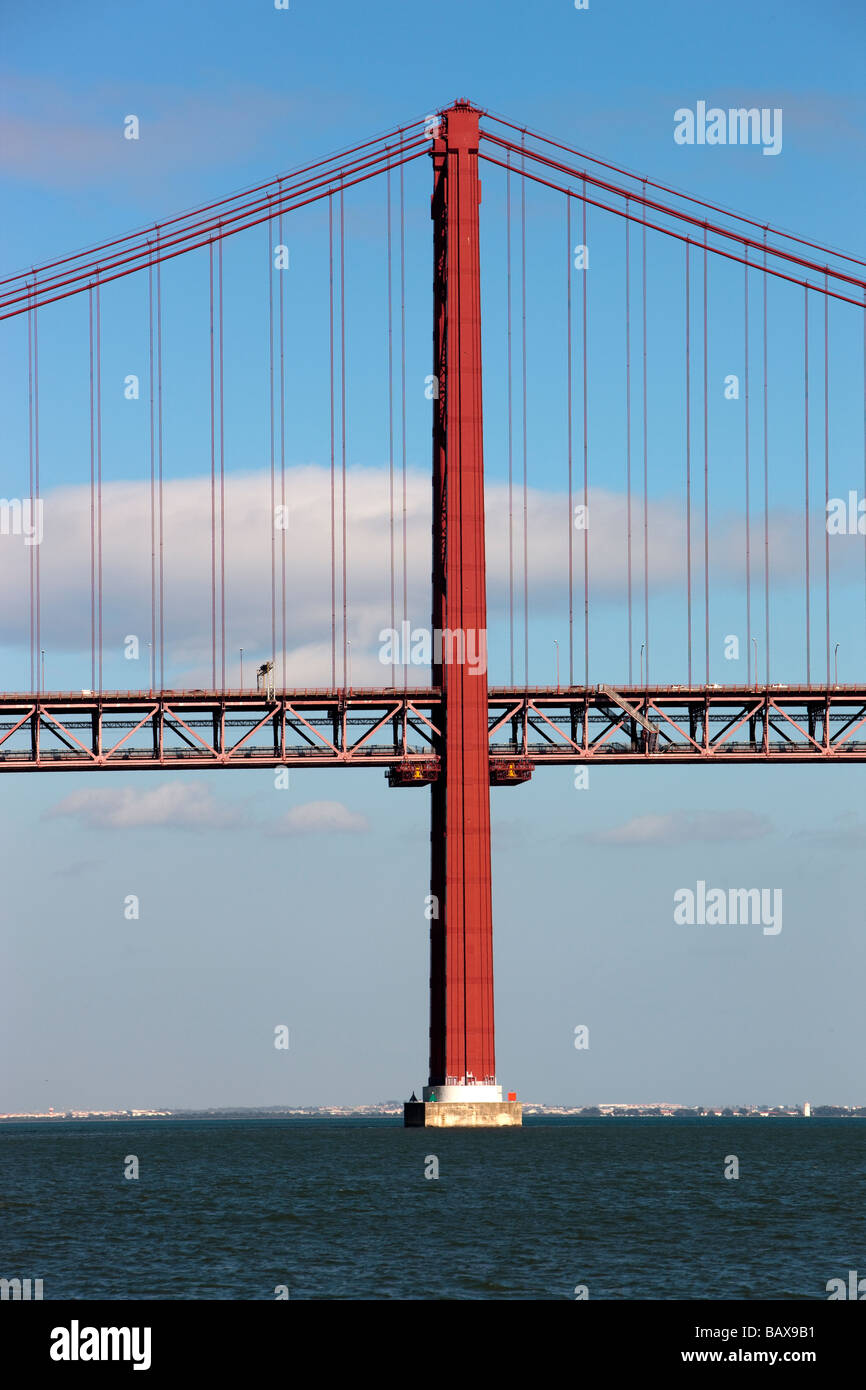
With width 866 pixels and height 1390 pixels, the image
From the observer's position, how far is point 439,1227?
1832 inches

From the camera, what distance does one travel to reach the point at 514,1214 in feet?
164

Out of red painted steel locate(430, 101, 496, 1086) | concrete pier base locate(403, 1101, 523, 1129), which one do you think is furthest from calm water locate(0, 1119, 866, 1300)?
red painted steel locate(430, 101, 496, 1086)

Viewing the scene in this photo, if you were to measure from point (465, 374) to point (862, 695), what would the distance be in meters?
23.0

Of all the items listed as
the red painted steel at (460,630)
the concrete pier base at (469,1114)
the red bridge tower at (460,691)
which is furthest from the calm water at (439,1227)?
the red painted steel at (460,630)

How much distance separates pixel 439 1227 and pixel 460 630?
134ft

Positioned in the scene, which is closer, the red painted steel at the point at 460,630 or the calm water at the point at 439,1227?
the calm water at the point at 439,1227

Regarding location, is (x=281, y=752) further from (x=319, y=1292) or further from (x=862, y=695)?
(x=319, y=1292)

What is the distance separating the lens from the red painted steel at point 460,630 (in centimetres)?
8300

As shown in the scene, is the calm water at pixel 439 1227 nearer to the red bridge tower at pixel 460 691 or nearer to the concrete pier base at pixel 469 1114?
the concrete pier base at pixel 469 1114

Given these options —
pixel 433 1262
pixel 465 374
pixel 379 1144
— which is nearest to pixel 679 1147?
pixel 379 1144

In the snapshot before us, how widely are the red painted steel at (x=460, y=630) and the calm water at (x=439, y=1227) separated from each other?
521 centimetres

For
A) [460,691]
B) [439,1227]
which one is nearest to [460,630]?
[460,691]
